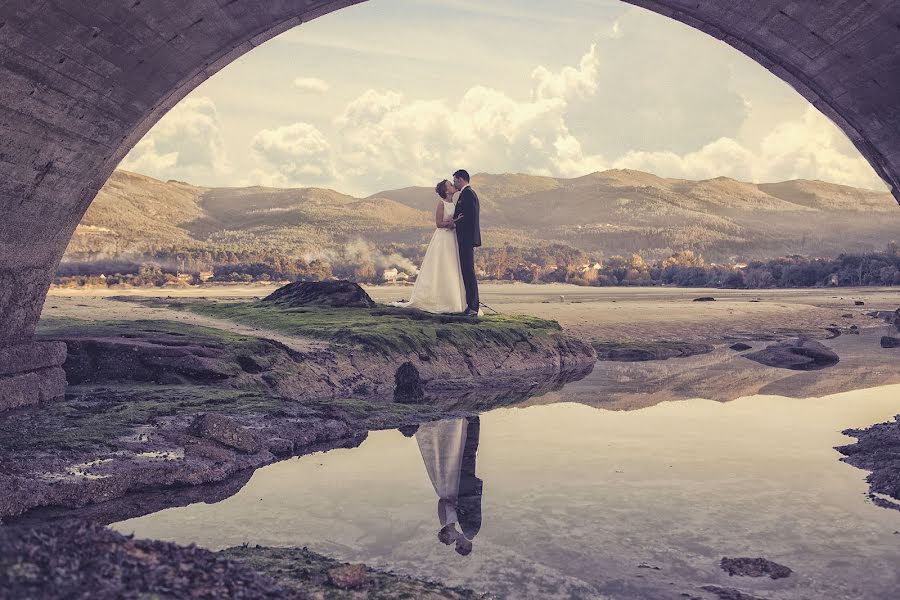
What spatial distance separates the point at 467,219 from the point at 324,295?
12.0 ft

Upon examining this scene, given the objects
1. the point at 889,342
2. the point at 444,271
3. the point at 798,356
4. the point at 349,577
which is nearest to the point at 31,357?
the point at 349,577

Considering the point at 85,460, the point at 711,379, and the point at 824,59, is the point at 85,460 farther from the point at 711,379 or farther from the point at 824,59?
the point at 711,379

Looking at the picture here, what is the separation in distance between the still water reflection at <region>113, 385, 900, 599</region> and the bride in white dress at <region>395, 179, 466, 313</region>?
708 cm

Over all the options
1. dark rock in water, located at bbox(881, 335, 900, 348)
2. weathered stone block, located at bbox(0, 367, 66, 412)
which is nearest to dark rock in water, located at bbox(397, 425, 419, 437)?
weathered stone block, located at bbox(0, 367, 66, 412)

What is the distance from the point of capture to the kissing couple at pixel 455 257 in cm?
1734

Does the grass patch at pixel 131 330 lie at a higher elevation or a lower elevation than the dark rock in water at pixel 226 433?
higher

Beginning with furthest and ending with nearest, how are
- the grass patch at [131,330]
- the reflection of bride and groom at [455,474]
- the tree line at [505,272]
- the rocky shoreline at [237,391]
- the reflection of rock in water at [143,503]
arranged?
1. the tree line at [505,272]
2. the grass patch at [131,330]
3. the rocky shoreline at [237,391]
4. the reflection of rock in water at [143,503]
5. the reflection of bride and groom at [455,474]

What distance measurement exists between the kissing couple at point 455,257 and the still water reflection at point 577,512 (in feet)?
23.2

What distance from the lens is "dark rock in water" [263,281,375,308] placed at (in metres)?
18.4

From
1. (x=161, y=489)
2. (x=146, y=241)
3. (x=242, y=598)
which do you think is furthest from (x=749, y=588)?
(x=146, y=241)

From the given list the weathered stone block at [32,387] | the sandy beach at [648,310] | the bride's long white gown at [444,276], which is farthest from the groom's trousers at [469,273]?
the weathered stone block at [32,387]

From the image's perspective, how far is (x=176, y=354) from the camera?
37.5 ft

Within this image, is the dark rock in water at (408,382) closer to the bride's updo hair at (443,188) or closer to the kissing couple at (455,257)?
the kissing couple at (455,257)

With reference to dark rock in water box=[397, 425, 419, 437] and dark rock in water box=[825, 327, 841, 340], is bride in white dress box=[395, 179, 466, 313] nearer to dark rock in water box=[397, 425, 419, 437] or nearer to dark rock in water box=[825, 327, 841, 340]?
dark rock in water box=[397, 425, 419, 437]
